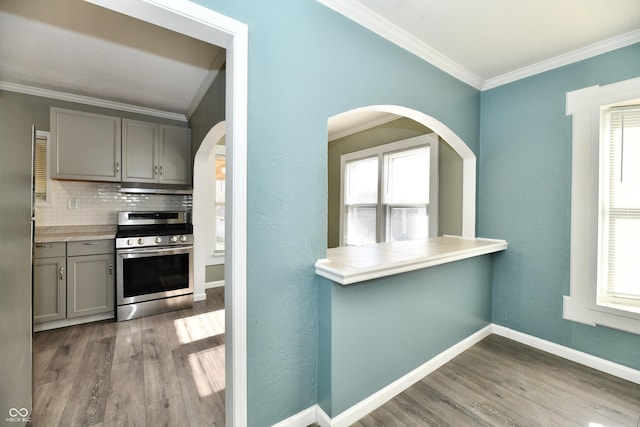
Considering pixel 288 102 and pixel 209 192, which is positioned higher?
pixel 288 102

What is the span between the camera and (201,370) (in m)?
2.11

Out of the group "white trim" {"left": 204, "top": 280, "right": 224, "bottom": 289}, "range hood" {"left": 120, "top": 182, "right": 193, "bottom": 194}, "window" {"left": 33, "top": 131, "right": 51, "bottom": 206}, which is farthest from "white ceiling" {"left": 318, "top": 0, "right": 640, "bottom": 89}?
"white trim" {"left": 204, "top": 280, "right": 224, "bottom": 289}

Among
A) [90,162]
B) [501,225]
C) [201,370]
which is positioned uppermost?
[90,162]

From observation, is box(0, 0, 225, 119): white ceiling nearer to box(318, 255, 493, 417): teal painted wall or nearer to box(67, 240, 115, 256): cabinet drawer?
Answer: box(67, 240, 115, 256): cabinet drawer

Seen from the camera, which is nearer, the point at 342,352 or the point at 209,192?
the point at 342,352

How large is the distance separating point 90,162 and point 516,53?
442 cm

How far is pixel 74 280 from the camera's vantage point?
2859mm

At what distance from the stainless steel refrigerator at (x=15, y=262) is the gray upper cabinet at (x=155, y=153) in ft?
6.61

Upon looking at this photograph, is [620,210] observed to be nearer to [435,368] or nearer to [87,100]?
[435,368]

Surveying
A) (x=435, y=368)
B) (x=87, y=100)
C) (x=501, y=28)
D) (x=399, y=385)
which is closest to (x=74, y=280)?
(x=87, y=100)

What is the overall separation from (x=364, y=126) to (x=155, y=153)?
9.57 ft

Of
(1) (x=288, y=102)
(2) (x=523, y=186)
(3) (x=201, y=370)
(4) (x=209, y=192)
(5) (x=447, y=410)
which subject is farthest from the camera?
(4) (x=209, y=192)

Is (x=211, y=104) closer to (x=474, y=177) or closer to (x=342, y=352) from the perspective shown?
(x=342, y=352)

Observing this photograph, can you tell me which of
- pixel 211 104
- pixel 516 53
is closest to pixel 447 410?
pixel 516 53
